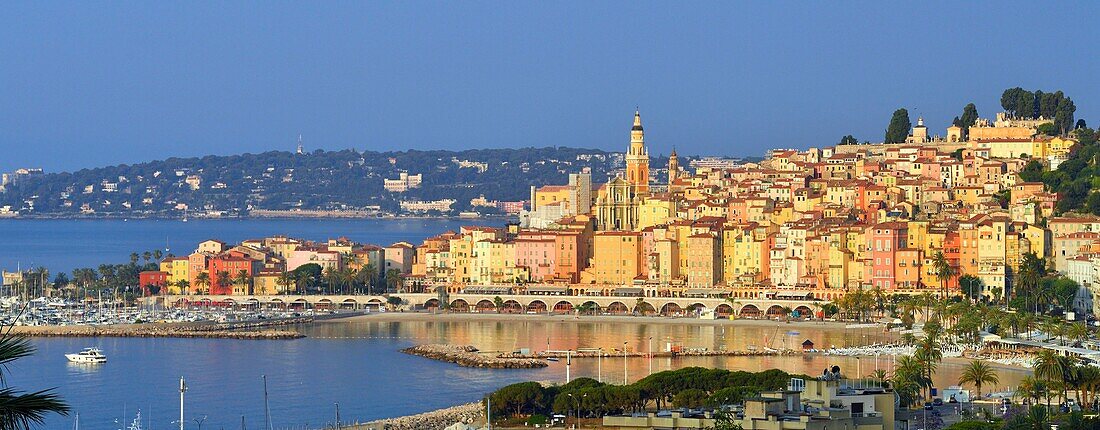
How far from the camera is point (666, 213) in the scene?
66188 millimetres

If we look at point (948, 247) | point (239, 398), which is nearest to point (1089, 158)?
point (948, 247)

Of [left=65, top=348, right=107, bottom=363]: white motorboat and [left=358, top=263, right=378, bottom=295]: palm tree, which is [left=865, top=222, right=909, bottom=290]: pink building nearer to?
[left=358, top=263, right=378, bottom=295]: palm tree

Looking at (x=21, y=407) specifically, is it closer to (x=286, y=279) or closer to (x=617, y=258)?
(x=617, y=258)

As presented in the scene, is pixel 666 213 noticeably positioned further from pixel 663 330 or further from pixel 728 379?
pixel 728 379

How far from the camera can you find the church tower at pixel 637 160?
230 feet

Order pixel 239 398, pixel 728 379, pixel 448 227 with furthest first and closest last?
pixel 448 227
pixel 239 398
pixel 728 379

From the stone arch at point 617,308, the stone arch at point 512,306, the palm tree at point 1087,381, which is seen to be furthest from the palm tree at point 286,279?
the palm tree at point 1087,381

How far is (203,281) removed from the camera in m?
64.2

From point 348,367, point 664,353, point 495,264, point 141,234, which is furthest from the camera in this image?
point 141,234

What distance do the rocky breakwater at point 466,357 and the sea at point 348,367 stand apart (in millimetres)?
430

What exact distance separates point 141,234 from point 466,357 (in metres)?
95.1

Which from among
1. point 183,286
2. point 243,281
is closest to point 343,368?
point 243,281

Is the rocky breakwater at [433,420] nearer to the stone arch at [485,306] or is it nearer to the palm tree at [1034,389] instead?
the palm tree at [1034,389]

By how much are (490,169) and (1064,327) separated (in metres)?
140
